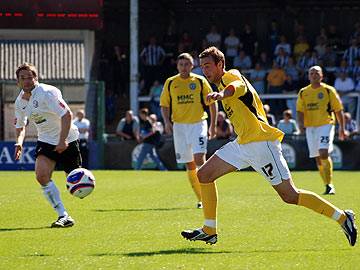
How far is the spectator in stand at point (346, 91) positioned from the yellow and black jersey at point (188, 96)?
14.2 metres

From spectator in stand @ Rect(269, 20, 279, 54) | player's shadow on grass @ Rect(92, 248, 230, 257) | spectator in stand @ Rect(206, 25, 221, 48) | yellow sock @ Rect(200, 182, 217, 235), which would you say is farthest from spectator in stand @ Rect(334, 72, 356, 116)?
player's shadow on grass @ Rect(92, 248, 230, 257)

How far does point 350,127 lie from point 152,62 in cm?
763

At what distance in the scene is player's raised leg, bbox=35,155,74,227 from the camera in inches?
444

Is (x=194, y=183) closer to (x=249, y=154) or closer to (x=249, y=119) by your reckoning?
(x=249, y=154)

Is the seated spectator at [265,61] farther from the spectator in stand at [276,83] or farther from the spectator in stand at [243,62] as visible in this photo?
the spectator in stand at [276,83]

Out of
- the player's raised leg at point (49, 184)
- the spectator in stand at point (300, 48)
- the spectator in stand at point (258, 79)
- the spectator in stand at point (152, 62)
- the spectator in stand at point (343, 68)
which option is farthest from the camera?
the spectator in stand at point (152, 62)

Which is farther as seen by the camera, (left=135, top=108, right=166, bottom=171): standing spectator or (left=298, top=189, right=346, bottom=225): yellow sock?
(left=135, top=108, right=166, bottom=171): standing spectator

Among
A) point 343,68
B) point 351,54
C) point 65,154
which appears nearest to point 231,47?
point 351,54

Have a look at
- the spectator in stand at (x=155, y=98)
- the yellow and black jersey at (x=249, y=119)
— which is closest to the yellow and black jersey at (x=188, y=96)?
the yellow and black jersey at (x=249, y=119)

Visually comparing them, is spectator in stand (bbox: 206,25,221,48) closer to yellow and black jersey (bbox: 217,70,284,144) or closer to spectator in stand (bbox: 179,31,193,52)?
spectator in stand (bbox: 179,31,193,52)

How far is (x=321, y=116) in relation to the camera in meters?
16.8

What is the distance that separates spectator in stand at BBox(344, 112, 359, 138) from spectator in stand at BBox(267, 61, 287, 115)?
3.06 m

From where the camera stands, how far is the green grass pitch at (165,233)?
28.1 ft

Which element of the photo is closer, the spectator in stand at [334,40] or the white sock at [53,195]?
the white sock at [53,195]
